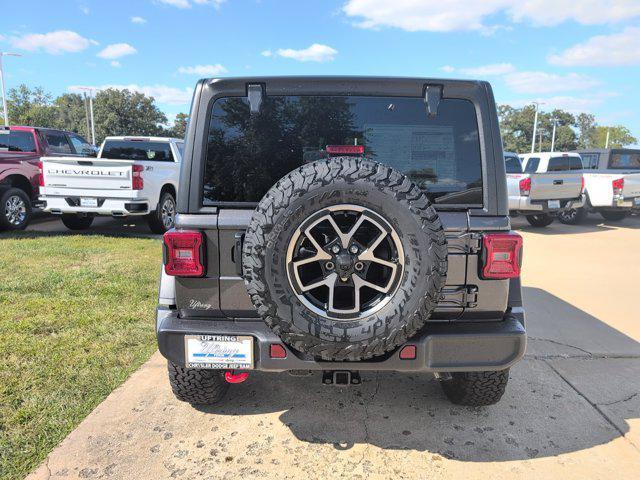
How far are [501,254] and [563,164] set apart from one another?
10945 mm

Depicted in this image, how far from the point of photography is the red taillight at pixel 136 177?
810cm

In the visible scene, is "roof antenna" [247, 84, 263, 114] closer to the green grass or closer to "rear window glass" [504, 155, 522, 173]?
the green grass

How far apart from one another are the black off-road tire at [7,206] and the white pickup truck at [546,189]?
9.78m

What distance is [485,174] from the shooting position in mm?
2432

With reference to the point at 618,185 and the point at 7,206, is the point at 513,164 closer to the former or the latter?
the point at 618,185

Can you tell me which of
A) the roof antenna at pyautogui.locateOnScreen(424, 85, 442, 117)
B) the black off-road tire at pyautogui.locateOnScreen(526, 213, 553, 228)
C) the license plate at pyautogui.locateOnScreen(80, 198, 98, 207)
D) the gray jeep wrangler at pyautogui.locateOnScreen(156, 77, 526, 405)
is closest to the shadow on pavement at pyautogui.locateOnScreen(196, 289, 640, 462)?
the gray jeep wrangler at pyautogui.locateOnScreen(156, 77, 526, 405)

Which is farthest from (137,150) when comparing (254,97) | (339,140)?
(339,140)

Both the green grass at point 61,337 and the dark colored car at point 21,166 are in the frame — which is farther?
the dark colored car at point 21,166

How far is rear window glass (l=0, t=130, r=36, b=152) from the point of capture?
956 cm

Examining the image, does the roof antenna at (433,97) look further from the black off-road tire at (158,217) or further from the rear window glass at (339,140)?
the black off-road tire at (158,217)

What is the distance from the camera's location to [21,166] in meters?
9.04

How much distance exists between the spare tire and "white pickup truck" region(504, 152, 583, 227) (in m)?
9.32

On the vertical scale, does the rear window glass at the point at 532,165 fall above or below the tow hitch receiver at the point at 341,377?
above

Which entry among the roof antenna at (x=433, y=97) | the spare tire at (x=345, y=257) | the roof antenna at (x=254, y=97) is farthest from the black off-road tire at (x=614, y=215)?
the roof antenna at (x=254, y=97)
